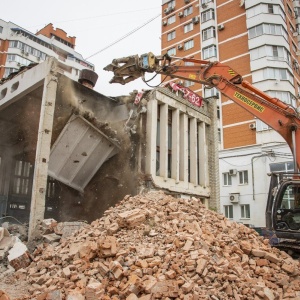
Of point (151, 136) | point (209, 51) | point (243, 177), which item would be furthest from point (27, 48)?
point (151, 136)

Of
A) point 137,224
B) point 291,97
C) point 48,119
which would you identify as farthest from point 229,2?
point 137,224

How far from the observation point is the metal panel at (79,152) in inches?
403

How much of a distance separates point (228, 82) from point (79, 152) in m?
5.54

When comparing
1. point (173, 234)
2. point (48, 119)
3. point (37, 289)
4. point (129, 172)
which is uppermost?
point (48, 119)

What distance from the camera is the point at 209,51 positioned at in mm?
31641

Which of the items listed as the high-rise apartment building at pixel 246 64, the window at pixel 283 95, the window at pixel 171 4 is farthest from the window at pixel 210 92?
the window at pixel 171 4

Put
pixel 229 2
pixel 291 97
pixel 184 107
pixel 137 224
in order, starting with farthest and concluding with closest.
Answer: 1. pixel 229 2
2. pixel 291 97
3. pixel 184 107
4. pixel 137 224

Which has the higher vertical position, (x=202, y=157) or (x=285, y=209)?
A: (x=202, y=157)

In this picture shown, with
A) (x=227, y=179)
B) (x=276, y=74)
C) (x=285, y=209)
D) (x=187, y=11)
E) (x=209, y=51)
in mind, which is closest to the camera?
(x=285, y=209)

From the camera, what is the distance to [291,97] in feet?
84.8

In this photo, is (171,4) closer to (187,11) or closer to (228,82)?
(187,11)

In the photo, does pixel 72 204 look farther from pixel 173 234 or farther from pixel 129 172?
pixel 173 234

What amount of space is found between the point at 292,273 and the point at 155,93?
8328mm

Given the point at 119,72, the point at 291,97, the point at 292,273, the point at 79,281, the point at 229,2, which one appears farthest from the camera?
the point at 229,2
